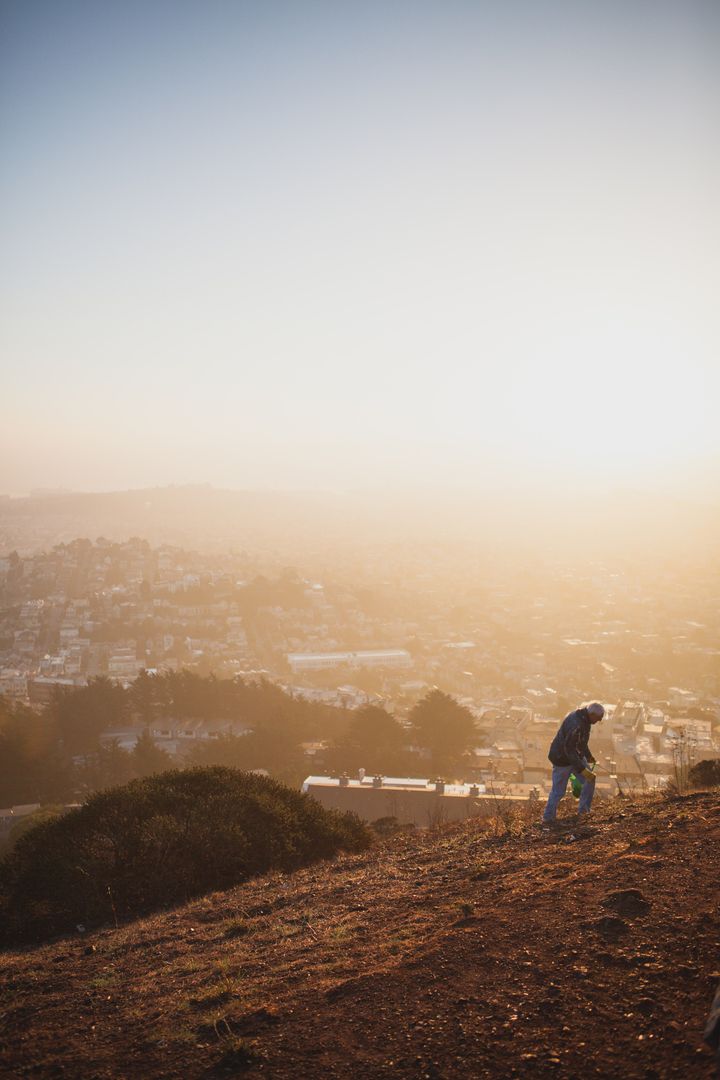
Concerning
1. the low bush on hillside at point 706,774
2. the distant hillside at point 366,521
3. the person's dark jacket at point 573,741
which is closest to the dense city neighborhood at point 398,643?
the low bush on hillside at point 706,774

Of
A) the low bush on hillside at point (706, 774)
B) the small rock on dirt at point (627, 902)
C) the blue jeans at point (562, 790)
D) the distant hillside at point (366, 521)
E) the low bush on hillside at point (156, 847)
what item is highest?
the distant hillside at point (366, 521)

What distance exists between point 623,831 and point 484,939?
86.1 inches

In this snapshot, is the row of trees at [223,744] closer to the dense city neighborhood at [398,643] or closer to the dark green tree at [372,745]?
the dark green tree at [372,745]

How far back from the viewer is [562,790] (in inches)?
230

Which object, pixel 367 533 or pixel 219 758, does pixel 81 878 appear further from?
pixel 367 533

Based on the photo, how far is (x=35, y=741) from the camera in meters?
18.8

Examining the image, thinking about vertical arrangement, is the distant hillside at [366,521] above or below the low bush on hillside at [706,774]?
above

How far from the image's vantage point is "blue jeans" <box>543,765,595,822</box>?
5.75 meters

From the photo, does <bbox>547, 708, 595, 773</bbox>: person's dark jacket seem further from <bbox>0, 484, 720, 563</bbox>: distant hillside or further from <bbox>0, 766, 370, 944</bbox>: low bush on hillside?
<bbox>0, 484, 720, 563</bbox>: distant hillside

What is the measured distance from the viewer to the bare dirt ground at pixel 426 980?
2.33 metres

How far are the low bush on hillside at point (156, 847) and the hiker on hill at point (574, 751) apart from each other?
9.22 feet

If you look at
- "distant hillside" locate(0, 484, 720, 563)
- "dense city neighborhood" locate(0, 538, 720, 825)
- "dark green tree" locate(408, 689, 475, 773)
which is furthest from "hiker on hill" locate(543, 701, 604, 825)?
"distant hillside" locate(0, 484, 720, 563)

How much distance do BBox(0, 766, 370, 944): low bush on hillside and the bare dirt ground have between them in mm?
855

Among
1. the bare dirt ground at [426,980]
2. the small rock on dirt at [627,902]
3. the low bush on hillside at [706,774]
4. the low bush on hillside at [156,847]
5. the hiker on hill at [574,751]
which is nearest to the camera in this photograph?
the bare dirt ground at [426,980]
